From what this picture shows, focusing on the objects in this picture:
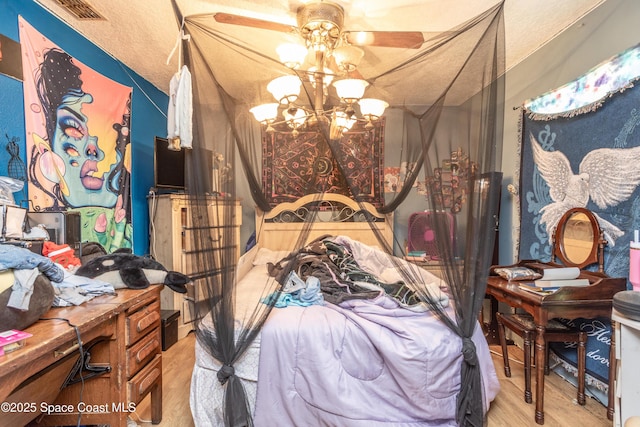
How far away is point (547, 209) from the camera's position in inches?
97.7

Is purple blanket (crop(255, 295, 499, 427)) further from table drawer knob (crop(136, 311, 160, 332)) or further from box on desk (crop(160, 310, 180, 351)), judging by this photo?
box on desk (crop(160, 310, 180, 351))

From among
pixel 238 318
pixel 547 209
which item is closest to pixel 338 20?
pixel 238 318

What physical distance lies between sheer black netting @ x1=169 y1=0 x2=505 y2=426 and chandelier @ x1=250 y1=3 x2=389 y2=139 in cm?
3

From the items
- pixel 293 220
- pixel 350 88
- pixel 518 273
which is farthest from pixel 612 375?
pixel 350 88

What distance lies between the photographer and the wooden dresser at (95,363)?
1127mm

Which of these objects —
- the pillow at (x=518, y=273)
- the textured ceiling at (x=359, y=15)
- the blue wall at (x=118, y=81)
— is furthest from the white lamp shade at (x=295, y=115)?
the pillow at (x=518, y=273)

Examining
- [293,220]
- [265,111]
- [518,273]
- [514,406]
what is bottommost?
[514,406]

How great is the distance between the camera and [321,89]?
1633 millimetres

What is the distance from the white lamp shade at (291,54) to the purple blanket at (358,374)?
1391 millimetres

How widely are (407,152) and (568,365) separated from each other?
2027 millimetres

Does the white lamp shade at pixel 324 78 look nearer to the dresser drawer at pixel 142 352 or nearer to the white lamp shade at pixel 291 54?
the white lamp shade at pixel 291 54

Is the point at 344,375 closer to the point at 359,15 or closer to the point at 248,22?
the point at 248,22

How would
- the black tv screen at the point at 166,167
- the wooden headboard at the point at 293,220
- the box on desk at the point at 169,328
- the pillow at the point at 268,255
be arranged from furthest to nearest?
the black tv screen at the point at 166,167
the box on desk at the point at 169,328
the pillow at the point at 268,255
the wooden headboard at the point at 293,220

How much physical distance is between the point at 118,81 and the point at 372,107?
7.93 feet
